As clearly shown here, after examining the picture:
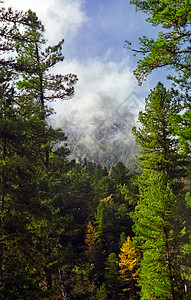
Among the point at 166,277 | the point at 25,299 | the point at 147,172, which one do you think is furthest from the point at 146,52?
the point at 166,277

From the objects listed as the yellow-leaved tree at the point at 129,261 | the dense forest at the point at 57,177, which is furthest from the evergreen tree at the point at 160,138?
the yellow-leaved tree at the point at 129,261

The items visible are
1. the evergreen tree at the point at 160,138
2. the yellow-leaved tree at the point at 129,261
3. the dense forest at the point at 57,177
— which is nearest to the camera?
the dense forest at the point at 57,177

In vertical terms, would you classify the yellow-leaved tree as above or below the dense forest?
below

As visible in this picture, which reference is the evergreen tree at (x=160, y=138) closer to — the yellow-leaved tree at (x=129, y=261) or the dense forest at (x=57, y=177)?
the dense forest at (x=57, y=177)

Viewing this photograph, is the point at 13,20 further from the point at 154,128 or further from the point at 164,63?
the point at 154,128

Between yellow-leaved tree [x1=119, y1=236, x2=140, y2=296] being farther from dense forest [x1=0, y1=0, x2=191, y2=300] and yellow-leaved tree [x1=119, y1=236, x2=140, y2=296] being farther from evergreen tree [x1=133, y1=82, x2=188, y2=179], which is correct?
evergreen tree [x1=133, y1=82, x2=188, y2=179]

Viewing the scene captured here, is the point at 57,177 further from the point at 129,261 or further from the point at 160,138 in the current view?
the point at 129,261

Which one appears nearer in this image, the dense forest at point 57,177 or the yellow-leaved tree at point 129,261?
the dense forest at point 57,177

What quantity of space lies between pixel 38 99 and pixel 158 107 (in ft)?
22.8

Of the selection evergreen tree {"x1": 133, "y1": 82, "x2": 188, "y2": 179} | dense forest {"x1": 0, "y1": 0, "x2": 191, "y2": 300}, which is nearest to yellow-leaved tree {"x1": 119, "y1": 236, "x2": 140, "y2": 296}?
dense forest {"x1": 0, "y1": 0, "x2": 191, "y2": 300}

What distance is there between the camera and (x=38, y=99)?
39.1ft

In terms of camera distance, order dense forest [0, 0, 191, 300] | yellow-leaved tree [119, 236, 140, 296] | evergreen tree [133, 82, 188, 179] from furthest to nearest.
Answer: yellow-leaved tree [119, 236, 140, 296] < evergreen tree [133, 82, 188, 179] < dense forest [0, 0, 191, 300]

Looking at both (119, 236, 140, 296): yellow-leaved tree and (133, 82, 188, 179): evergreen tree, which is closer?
(133, 82, 188, 179): evergreen tree

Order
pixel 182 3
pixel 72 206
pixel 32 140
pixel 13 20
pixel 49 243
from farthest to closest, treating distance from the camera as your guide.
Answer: pixel 72 206, pixel 49 243, pixel 32 140, pixel 13 20, pixel 182 3
